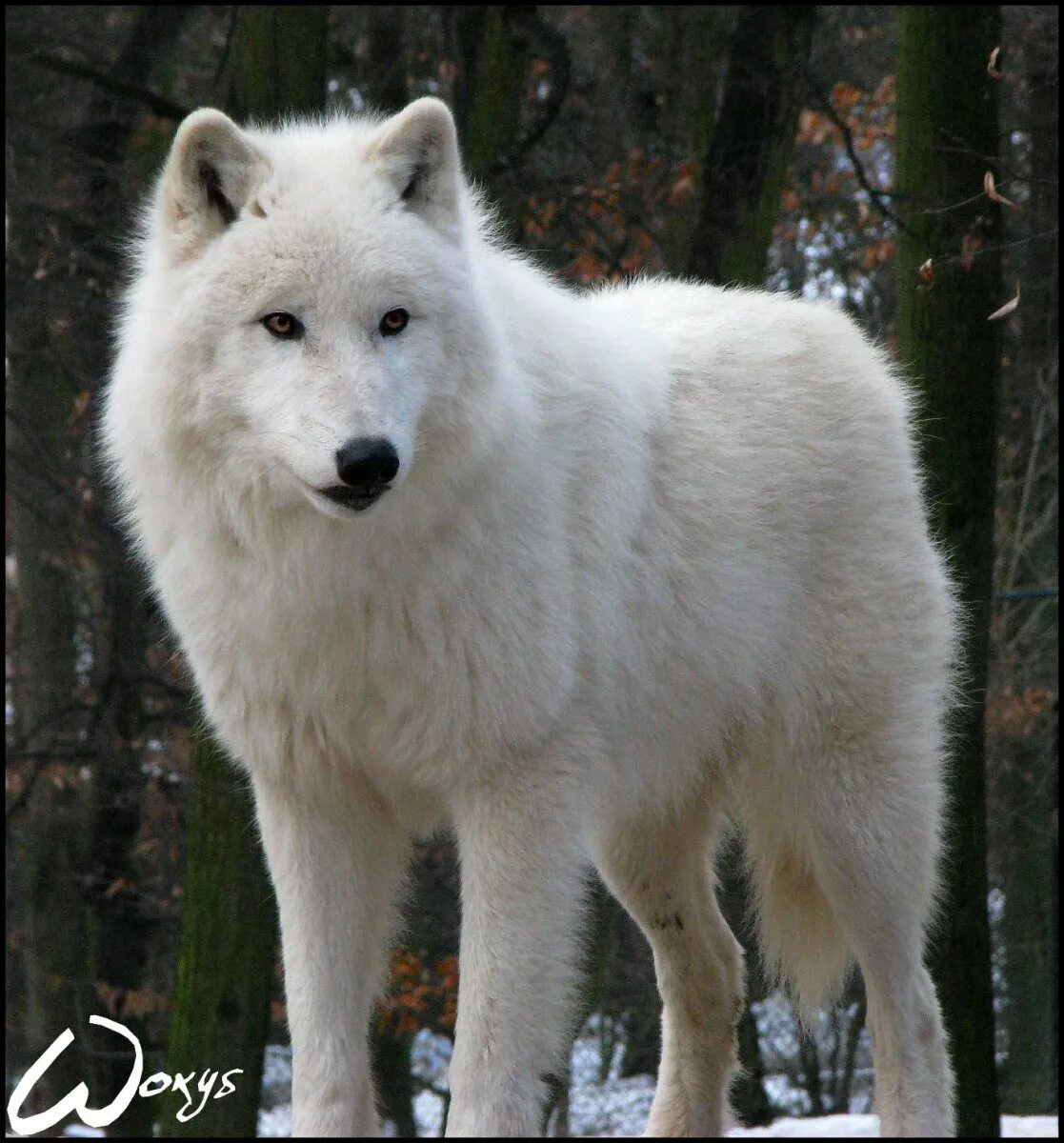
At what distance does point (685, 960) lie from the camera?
4922 millimetres

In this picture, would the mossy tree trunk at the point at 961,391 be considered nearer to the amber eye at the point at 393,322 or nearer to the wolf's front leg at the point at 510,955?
the wolf's front leg at the point at 510,955

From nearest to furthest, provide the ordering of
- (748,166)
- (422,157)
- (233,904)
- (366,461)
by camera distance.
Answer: (366,461) → (422,157) → (233,904) → (748,166)

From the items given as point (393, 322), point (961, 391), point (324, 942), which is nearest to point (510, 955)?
point (324, 942)

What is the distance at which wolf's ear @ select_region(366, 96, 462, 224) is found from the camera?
3578 mm

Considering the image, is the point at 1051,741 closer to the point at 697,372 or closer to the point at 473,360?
the point at 697,372

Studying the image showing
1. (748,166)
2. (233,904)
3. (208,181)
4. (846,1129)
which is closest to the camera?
(208,181)

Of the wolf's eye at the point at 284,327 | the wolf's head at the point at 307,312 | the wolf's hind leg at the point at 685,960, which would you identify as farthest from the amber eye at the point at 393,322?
the wolf's hind leg at the point at 685,960

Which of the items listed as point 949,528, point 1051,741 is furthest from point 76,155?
point 1051,741

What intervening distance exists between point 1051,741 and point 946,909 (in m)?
4.50

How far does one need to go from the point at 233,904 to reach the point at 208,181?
4062 millimetres

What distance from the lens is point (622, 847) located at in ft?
16.3

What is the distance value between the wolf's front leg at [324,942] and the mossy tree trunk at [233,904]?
286 centimetres

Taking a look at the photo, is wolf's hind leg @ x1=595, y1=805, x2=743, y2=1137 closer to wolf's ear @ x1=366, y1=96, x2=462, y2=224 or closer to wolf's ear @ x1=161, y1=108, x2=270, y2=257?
wolf's ear @ x1=366, y1=96, x2=462, y2=224

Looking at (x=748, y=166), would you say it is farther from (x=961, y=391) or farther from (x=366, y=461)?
(x=366, y=461)
